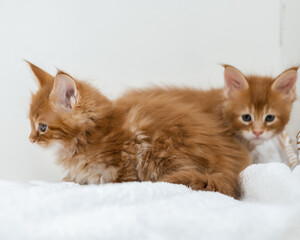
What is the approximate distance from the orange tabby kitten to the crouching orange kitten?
189 millimetres

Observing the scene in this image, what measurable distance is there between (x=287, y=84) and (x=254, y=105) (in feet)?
0.60

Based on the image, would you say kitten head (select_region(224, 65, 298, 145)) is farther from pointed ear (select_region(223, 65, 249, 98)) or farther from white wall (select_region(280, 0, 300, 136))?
white wall (select_region(280, 0, 300, 136))

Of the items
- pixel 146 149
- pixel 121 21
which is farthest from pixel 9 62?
pixel 146 149

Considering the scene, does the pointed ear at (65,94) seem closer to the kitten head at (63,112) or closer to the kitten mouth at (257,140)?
the kitten head at (63,112)

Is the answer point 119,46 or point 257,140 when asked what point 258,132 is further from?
point 119,46

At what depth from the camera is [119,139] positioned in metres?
1.35

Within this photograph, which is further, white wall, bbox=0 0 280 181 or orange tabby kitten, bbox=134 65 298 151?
white wall, bbox=0 0 280 181

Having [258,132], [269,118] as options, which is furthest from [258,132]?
[269,118]

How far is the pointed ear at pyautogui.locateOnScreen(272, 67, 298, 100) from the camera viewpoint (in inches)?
60.2

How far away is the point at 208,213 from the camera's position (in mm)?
833

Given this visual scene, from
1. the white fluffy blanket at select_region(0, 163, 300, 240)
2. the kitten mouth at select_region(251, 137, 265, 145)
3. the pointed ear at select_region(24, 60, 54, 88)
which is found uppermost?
the pointed ear at select_region(24, 60, 54, 88)

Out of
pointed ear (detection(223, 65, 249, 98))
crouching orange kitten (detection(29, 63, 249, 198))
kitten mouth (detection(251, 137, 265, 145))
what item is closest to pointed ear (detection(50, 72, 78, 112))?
crouching orange kitten (detection(29, 63, 249, 198))

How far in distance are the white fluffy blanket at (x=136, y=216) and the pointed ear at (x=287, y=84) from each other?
0.69 m

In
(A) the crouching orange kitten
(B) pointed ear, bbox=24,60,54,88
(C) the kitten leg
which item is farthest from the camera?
(B) pointed ear, bbox=24,60,54,88
